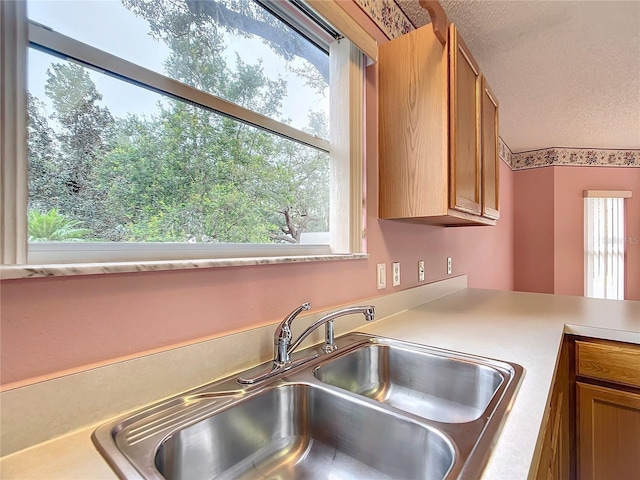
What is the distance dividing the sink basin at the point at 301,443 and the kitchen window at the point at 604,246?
14.8 ft

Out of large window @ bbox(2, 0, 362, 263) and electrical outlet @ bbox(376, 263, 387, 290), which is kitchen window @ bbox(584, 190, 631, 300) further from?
large window @ bbox(2, 0, 362, 263)

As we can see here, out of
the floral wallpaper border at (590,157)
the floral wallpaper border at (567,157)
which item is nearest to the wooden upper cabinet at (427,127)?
the floral wallpaper border at (567,157)

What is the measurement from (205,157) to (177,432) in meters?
0.68

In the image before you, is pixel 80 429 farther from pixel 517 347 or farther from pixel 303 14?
pixel 303 14

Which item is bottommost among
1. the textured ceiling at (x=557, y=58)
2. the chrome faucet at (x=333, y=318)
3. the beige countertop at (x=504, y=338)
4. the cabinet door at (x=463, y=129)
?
the beige countertop at (x=504, y=338)

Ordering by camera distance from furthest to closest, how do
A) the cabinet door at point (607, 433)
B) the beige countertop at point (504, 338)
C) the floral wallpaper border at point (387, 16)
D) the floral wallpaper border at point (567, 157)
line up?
the floral wallpaper border at point (567, 157) < the floral wallpaper border at point (387, 16) < the cabinet door at point (607, 433) < the beige countertop at point (504, 338)

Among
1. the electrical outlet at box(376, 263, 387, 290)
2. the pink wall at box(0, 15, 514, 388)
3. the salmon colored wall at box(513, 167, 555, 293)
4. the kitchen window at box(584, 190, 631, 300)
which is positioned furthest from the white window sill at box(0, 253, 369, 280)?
the kitchen window at box(584, 190, 631, 300)

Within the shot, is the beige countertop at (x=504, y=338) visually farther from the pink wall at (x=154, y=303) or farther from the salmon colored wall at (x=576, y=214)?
the salmon colored wall at (x=576, y=214)

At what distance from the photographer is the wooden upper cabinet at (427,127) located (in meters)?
1.24

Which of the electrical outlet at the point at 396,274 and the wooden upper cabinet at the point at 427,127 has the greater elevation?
the wooden upper cabinet at the point at 427,127

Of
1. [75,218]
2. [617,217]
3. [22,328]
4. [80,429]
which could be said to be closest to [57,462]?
[80,429]

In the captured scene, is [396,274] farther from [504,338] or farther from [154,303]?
[154,303]

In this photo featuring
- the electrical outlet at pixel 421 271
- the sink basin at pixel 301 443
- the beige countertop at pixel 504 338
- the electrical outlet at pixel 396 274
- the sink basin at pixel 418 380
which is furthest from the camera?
the electrical outlet at pixel 421 271

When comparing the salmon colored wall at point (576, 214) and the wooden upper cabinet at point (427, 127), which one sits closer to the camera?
the wooden upper cabinet at point (427, 127)
